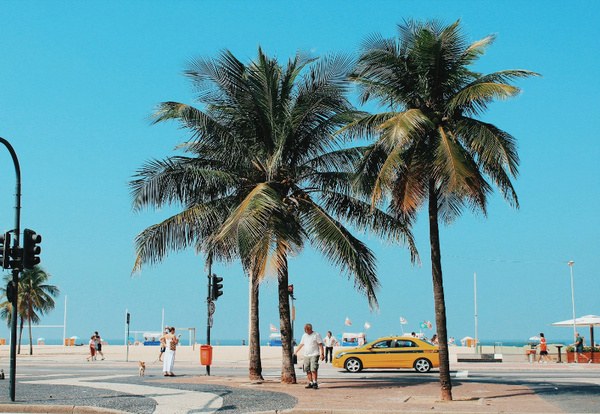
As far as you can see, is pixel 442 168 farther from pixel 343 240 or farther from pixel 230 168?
pixel 230 168

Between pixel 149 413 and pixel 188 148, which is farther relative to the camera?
pixel 188 148

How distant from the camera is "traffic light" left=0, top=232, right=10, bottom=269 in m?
15.1

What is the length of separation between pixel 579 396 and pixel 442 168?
6.63 m

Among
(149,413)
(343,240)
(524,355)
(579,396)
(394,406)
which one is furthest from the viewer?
(524,355)

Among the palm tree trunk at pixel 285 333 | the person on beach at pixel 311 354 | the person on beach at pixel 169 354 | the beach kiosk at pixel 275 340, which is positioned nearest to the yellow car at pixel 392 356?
the person on beach at pixel 169 354

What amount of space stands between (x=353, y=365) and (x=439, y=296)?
11616 millimetres

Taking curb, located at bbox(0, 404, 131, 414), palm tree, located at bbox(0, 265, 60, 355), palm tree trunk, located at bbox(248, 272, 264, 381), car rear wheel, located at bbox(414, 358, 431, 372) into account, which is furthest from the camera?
palm tree, located at bbox(0, 265, 60, 355)

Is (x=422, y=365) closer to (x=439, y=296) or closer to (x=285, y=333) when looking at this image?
(x=285, y=333)

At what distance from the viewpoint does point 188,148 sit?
21578 millimetres

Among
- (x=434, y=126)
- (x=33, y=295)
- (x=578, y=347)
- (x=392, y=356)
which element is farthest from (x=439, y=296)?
(x=33, y=295)

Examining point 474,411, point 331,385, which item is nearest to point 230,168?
point 331,385

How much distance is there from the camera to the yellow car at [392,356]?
26.4 metres

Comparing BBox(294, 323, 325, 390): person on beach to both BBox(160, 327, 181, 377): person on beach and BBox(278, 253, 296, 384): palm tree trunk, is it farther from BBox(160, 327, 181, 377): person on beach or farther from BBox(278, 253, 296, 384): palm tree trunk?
BBox(160, 327, 181, 377): person on beach

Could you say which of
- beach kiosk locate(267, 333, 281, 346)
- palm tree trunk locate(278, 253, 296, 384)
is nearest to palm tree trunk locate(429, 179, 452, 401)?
palm tree trunk locate(278, 253, 296, 384)
